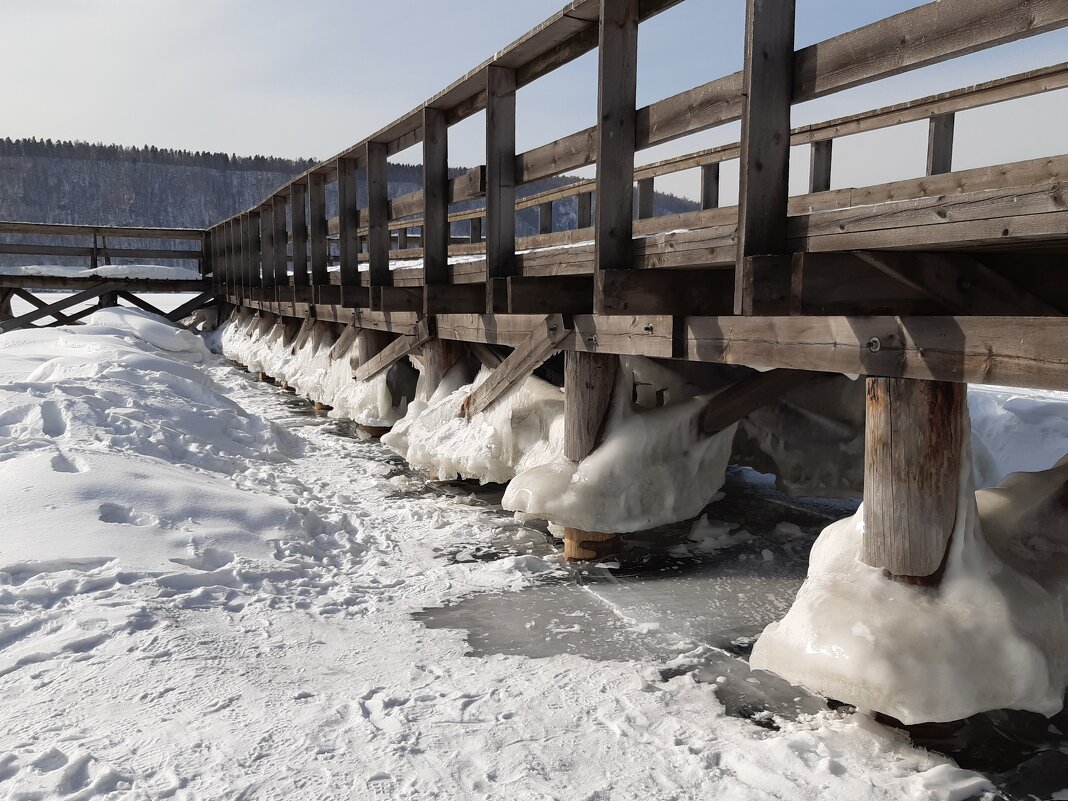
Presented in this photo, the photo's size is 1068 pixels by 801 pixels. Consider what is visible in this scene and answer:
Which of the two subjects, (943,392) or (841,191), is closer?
(943,392)

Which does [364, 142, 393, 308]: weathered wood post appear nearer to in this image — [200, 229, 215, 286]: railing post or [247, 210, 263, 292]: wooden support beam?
[247, 210, 263, 292]: wooden support beam

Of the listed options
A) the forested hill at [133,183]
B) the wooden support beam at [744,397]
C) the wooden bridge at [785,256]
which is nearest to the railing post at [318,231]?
the wooden bridge at [785,256]

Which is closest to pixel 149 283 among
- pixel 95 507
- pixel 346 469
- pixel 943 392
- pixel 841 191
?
pixel 346 469

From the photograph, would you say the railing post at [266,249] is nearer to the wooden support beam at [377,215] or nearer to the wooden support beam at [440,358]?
the wooden support beam at [377,215]

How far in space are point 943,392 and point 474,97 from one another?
13.1ft

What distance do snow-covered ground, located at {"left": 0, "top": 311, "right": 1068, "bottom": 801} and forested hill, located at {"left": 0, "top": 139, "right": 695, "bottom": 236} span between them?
104 ft

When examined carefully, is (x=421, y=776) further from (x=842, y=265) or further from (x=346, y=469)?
(x=346, y=469)

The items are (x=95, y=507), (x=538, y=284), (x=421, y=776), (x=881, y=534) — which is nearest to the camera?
(x=421, y=776)

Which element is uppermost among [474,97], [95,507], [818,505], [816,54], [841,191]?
[474,97]

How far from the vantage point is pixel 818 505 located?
5809mm

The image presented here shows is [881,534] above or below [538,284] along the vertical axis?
below

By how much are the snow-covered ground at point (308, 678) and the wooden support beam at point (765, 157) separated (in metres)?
1.52

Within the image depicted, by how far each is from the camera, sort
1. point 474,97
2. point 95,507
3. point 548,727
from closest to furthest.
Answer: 1. point 548,727
2. point 95,507
3. point 474,97

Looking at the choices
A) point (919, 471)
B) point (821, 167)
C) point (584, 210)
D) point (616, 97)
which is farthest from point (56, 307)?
point (919, 471)
